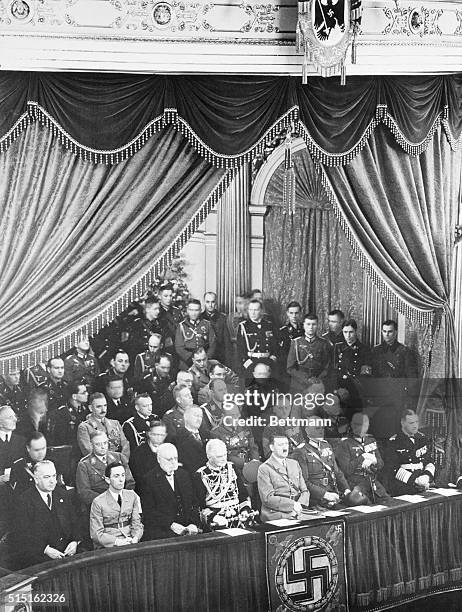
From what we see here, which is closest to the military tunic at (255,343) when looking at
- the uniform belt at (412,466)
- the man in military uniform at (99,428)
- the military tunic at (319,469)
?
the military tunic at (319,469)

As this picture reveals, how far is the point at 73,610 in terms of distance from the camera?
3715 mm

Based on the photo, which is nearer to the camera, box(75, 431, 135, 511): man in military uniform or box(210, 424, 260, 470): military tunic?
box(75, 431, 135, 511): man in military uniform

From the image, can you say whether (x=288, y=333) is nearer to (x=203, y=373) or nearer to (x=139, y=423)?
(x=203, y=373)

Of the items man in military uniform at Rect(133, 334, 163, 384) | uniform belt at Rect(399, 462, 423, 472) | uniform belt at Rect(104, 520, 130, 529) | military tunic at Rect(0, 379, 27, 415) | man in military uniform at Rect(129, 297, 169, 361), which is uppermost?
man in military uniform at Rect(129, 297, 169, 361)

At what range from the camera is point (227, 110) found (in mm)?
3842

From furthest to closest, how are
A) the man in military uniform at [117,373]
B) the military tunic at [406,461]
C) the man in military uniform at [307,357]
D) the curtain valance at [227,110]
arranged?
1. the military tunic at [406,461]
2. the man in military uniform at [307,357]
3. the man in military uniform at [117,373]
4. the curtain valance at [227,110]

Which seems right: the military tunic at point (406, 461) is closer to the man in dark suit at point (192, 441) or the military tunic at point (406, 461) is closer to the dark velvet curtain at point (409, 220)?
the dark velvet curtain at point (409, 220)

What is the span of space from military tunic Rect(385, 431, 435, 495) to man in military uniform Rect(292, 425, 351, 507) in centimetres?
28

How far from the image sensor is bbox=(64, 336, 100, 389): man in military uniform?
3730 mm

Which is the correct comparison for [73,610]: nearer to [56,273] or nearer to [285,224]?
[56,273]

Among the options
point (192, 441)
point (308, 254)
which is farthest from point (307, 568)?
point (308, 254)

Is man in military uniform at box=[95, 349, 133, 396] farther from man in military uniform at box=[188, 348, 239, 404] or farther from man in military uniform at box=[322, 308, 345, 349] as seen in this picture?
man in military uniform at box=[322, 308, 345, 349]

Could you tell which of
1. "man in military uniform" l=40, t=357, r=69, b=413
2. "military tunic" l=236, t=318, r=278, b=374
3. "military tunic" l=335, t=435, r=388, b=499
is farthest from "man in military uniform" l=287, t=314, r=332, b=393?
"man in military uniform" l=40, t=357, r=69, b=413

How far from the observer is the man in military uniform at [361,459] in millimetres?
4047
